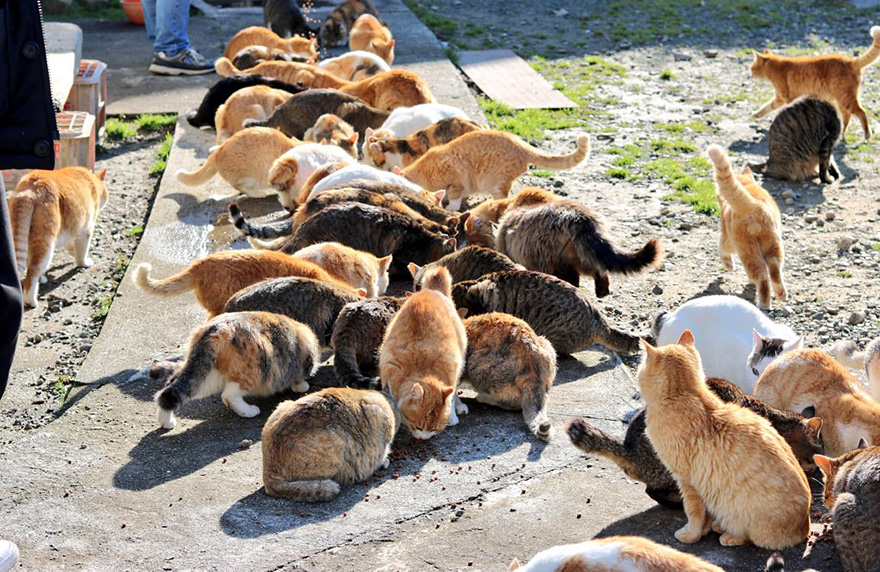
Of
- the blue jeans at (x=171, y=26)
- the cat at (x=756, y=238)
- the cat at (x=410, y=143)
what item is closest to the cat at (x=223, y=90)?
the cat at (x=410, y=143)

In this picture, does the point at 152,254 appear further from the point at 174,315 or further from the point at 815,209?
the point at 815,209

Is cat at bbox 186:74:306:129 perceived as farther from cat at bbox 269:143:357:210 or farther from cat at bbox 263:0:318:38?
cat at bbox 263:0:318:38

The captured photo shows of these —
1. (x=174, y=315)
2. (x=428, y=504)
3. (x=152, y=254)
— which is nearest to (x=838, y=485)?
(x=428, y=504)

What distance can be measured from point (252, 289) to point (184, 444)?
0.95 m

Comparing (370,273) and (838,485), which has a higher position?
(838,485)

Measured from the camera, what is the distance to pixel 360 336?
520 cm

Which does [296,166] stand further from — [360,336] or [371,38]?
[371,38]

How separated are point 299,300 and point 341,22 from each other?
8.44 metres

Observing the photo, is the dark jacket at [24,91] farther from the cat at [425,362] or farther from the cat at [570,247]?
the cat at [570,247]

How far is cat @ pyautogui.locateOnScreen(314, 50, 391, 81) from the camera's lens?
34.7 ft

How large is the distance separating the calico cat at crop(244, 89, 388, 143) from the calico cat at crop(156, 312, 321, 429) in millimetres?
4258

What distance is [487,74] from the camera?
39.1 ft

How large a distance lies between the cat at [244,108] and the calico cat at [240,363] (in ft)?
14.5

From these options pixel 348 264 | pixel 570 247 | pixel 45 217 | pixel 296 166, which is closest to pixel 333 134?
pixel 296 166
